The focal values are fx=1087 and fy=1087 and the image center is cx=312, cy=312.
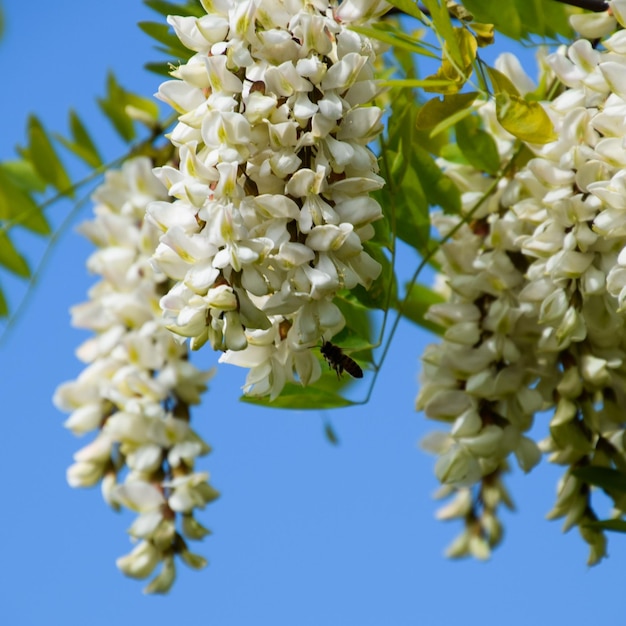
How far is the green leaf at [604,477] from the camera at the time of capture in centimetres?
112

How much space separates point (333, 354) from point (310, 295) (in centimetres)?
21

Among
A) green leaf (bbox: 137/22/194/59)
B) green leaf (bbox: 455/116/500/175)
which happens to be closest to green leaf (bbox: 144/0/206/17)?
green leaf (bbox: 137/22/194/59)

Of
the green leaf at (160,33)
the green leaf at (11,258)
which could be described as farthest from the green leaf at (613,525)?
the green leaf at (11,258)

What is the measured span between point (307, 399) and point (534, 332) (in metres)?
0.26

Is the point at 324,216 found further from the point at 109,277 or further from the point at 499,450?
the point at 109,277

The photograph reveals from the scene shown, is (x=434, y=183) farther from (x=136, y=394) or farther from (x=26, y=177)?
(x=26, y=177)

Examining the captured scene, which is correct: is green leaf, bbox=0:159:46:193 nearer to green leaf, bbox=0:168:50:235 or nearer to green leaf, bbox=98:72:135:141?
green leaf, bbox=0:168:50:235

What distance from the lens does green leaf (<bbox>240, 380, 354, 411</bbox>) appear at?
3.49 ft

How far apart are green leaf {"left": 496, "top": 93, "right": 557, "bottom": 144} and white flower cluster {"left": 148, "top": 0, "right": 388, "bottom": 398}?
4.7 inches

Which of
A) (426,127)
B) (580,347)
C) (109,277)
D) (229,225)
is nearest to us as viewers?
(229,225)

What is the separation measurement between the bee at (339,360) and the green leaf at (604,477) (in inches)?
11.9

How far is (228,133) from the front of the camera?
766mm

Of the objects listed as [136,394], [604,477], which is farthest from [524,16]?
[136,394]

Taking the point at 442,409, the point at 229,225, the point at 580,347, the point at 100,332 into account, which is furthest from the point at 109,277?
the point at 229,225
